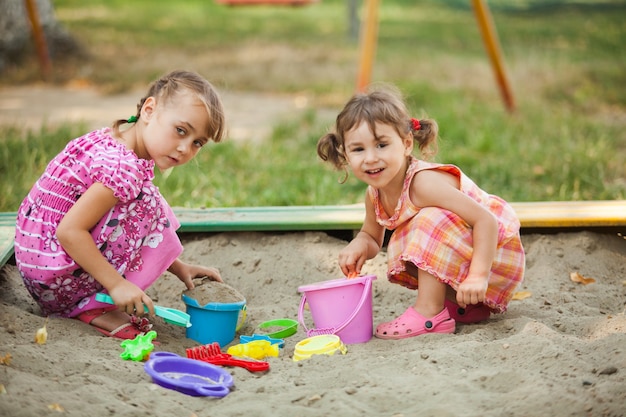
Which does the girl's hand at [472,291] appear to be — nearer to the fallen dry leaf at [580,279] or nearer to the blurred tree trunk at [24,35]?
the fallen dry leaf at [580,279]

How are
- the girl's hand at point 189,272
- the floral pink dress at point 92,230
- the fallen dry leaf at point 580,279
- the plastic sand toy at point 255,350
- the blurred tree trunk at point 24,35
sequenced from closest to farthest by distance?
the plastic sand toy at point 255,350 → the floral pink dress at point 92,230 → the girl's hand at point 189,272 → the fallen dry leaf at point 580,279 → the blurred tree trunk at point 24,35

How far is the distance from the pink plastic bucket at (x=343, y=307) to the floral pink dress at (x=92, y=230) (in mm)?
532

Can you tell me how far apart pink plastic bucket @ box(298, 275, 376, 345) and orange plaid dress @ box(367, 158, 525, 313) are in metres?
0.18

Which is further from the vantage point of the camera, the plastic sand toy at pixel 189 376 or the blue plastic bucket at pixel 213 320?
the blue plastic bucket at pixel 213 320

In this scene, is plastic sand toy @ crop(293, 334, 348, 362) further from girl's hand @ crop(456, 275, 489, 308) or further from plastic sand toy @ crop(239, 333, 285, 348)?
girl's hand @ crop(456, 275, 489, 308)

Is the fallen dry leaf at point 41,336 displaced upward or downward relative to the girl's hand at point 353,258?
A: downward

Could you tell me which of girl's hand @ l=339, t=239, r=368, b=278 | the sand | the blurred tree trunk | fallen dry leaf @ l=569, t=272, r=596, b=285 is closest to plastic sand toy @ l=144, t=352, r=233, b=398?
the sand

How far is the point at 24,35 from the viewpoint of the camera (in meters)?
8.25

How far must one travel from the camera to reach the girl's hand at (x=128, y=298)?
7.96 feet

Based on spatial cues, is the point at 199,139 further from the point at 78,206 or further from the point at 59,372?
the point at 59,372

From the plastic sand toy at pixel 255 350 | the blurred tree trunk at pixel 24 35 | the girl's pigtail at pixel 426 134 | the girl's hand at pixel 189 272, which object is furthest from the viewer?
the blurred tree trunk at pixel 24 35

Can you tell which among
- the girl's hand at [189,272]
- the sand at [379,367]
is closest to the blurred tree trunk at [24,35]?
the sand at [379,367]

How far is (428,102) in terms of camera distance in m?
6.22

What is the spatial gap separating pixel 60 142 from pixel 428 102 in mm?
2744
